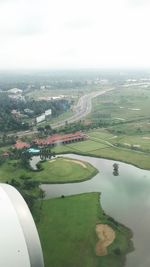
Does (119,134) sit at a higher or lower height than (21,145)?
higher

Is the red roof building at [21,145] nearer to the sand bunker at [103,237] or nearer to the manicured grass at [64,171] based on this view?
the manicured grass at [64,171]

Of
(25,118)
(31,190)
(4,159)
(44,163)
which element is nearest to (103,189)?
(31,190)

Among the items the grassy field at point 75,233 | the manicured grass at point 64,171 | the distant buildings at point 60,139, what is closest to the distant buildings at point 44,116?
the distant buildings at point 60,139

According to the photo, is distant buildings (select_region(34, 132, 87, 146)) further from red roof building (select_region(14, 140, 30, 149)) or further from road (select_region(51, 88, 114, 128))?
road (select_region(51, 88, 114, 128))

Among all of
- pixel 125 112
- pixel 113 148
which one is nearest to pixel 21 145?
pixel 113 148

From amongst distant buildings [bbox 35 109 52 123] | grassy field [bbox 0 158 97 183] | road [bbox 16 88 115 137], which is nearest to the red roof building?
grassy field [bbox 0 158 97 183]

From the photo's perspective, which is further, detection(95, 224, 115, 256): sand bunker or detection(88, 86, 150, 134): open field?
detection(88, 86, 150, 134): open field

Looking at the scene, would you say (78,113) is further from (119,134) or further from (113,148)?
(113,148)
